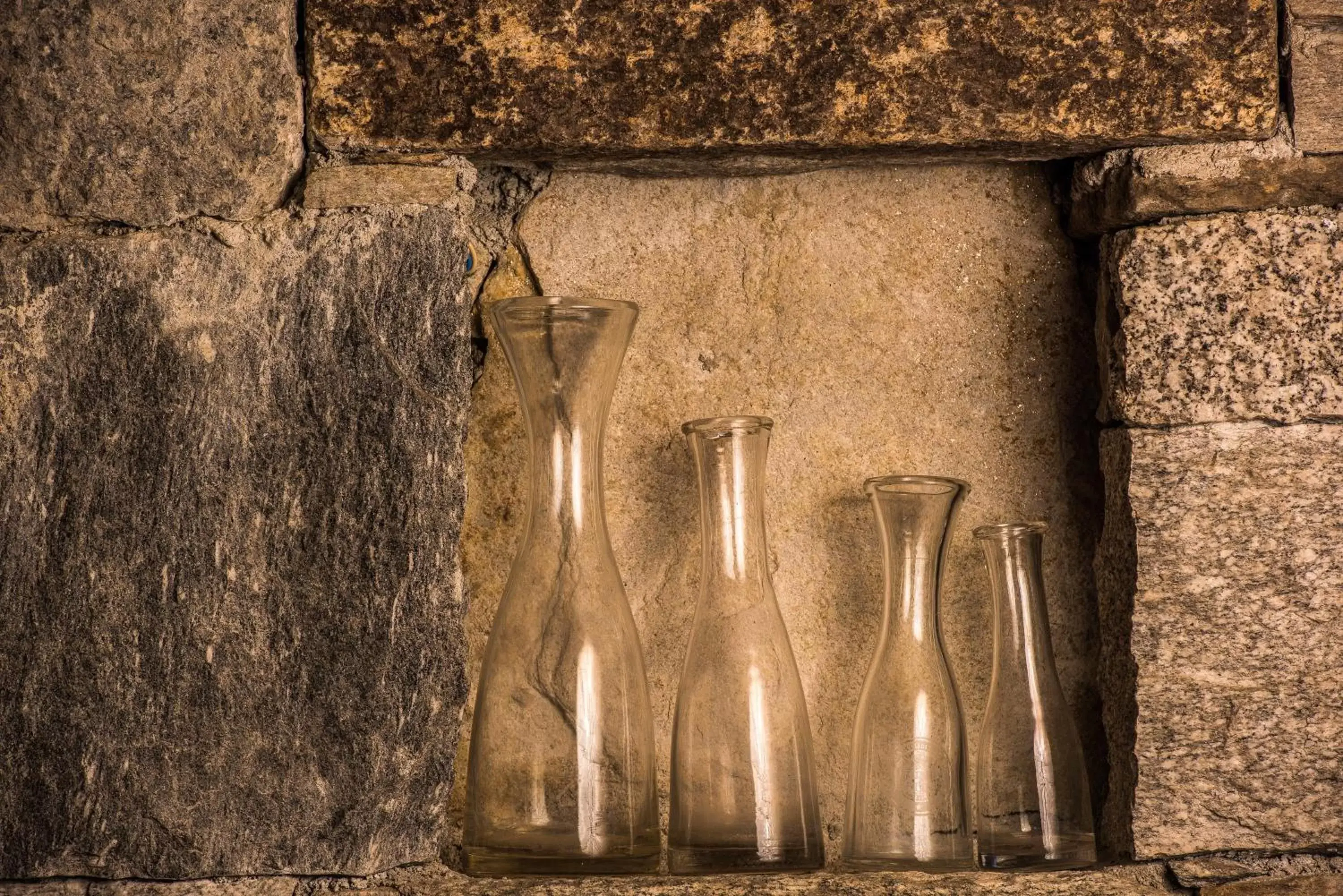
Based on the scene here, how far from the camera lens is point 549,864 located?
1229mm

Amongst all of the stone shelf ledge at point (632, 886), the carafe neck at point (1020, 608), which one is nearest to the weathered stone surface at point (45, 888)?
the stone shelf ledge at point (632, 886)

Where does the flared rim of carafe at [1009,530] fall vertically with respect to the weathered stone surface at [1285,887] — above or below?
above

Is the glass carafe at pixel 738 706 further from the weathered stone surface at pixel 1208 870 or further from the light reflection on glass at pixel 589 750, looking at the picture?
the weathered stone surface at pixel 1208 870

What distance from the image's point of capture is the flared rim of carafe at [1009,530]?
4.42ft

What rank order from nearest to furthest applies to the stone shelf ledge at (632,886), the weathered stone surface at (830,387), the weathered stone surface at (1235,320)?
the stone shelf ledge at (632,886), the weathered stone surface at (1235,320), the weathered stone surface at (830,387)

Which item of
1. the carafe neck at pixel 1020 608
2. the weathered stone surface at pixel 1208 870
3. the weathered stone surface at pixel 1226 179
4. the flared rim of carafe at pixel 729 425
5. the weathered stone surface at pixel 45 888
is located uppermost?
the weathered stone surface at pixel 1226 179

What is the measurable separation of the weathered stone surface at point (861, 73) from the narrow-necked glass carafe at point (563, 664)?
21 cm

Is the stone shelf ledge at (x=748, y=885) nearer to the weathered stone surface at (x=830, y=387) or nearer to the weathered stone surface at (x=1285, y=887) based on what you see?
the weathered stone surface at (x=1285, y=887)

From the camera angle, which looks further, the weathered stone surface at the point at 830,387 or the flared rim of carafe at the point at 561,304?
the weathered stone surface at the point at 830,387

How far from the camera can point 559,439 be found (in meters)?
1.31

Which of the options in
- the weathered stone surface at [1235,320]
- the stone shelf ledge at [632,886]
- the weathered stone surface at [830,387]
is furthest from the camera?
the weathered stone surface at [830,387]

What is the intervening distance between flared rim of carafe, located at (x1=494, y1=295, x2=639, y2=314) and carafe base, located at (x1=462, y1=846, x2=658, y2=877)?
53 centimetres

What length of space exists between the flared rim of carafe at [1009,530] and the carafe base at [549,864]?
0.47m

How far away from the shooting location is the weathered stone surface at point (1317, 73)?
1.33 metres
